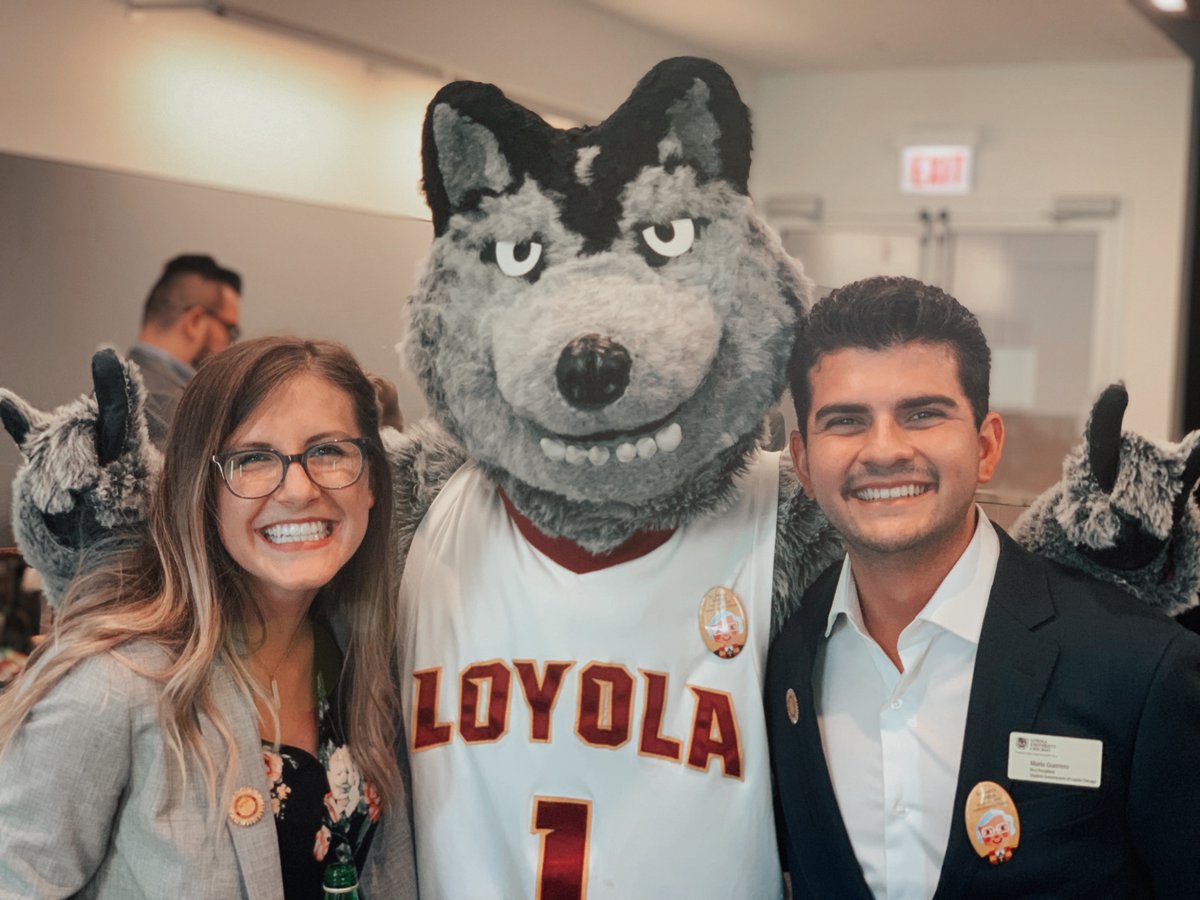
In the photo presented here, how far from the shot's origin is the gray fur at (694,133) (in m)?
1.57

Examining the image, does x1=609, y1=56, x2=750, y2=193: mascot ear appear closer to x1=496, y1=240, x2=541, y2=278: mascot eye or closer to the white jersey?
x1=496, y1=240, x2=541, y2=278: mascot eye

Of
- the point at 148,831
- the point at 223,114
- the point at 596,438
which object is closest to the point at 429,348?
the point at 596,438

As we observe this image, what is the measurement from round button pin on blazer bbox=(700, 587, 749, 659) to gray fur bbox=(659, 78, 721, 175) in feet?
1.85

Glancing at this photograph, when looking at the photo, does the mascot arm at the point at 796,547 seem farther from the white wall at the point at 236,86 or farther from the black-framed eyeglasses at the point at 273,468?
the white wall at the point at 236,86

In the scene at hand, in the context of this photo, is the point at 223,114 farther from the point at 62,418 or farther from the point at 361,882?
the point at 361,882

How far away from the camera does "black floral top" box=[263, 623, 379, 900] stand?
4.93 feet

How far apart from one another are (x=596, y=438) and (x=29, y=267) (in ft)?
7.10

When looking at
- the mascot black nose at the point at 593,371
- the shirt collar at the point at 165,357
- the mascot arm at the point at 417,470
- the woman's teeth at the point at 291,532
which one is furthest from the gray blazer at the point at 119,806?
the shirt collar at the point at 165,357

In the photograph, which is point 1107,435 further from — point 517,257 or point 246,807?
point 246,807

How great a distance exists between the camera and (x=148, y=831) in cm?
140

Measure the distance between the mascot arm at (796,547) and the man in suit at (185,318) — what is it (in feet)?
7.56

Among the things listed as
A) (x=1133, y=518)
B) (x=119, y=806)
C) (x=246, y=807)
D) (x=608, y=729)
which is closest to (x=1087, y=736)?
(x=1133, y=518)

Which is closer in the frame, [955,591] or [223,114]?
[955,591]

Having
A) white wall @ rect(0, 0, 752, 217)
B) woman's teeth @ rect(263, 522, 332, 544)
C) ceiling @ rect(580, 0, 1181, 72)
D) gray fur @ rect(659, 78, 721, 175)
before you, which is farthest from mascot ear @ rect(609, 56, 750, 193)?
ceiling @ rect(580, 0, 1181, 72)
